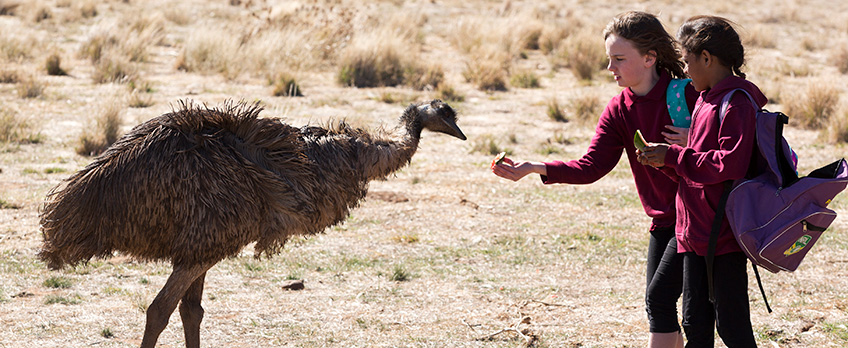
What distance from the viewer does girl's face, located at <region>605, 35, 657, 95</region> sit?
141 inches

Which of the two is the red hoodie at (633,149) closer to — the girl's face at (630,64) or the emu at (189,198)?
the girl's face at (630,64)

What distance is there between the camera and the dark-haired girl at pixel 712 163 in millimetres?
3037

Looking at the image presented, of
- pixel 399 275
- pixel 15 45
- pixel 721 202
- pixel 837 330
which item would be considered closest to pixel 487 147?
pixel 399 275

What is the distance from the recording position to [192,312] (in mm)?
4215

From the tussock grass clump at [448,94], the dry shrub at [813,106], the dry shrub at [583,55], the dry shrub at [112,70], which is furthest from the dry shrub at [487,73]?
the dry shrub at [112,70]

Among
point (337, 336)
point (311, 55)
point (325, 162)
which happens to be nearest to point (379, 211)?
point (337, 336)

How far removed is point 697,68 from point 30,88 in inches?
405

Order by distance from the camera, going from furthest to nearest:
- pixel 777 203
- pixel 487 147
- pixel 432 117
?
1. pixel 487 147
2. pixel 432 117
3. pixel 777 203

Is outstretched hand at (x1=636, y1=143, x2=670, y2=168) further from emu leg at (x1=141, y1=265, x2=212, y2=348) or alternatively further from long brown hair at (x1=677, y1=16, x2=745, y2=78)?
emu leg at (x1=141, y1=265, x2=212, y2=348)

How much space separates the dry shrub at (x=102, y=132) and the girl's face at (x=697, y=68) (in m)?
7.10

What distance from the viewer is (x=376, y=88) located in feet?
44.2

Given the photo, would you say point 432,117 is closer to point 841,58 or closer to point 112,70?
A: point 112,70

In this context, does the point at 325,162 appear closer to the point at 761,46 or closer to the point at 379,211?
the point at 379,211

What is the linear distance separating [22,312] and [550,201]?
4.79 meters
